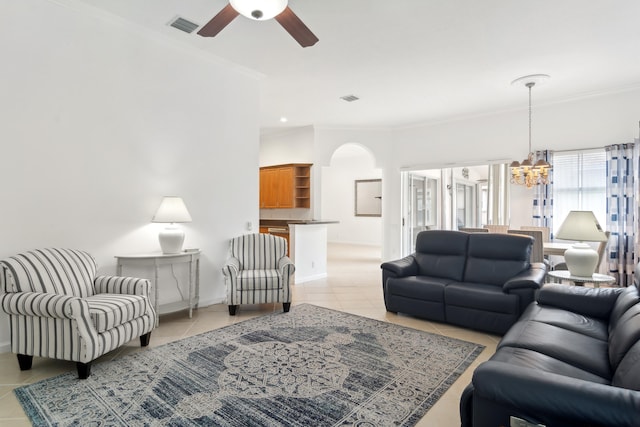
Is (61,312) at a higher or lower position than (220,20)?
lower

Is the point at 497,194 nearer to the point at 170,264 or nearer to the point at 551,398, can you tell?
the point at 170,264

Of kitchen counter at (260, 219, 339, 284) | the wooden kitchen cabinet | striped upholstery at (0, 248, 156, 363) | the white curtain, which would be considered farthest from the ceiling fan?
the white curtain

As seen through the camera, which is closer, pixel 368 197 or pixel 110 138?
pixel 110 138

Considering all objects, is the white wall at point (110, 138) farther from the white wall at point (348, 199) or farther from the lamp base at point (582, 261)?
the white wall at point (348, 199)

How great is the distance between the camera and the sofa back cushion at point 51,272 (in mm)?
2580

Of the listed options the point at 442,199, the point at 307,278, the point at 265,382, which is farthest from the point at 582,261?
the point at 442,199

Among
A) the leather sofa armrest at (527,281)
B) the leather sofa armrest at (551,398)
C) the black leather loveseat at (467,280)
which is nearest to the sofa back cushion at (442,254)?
the black leather loveseat at (467,280)

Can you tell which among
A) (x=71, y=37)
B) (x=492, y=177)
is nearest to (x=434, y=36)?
(x=71, y=37)

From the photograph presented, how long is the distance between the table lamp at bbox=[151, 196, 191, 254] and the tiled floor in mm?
817

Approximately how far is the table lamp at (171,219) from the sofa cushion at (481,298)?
9.46ft

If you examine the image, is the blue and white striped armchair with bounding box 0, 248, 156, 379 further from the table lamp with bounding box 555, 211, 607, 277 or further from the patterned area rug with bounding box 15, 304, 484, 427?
the table lamp with bounding box 555, 211, 607, 277

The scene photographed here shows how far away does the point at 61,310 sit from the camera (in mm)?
2389

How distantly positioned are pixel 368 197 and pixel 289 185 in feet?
15.2

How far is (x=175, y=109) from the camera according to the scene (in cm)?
404
